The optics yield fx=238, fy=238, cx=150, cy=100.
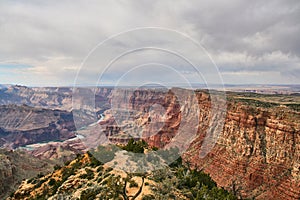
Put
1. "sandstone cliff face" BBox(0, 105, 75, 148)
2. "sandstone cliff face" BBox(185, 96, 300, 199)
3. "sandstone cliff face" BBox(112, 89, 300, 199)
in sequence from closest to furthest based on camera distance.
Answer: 1. "sandstone cliff face" BBox(112, 89, 300, 199)
2. "sandstone cliff face" BBox(185, 96, 300, 199)
3. "sandstone cliff face" BBox(0, 105, 75, 148)

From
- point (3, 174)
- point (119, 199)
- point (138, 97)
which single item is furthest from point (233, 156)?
point (138, 97)

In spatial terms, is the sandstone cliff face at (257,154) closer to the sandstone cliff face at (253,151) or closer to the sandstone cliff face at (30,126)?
the sandstone cliff face at (253,151)

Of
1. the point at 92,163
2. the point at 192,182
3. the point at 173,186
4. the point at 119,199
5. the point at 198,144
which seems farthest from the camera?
the point at 198,144

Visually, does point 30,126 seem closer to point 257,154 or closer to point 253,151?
point 253,151

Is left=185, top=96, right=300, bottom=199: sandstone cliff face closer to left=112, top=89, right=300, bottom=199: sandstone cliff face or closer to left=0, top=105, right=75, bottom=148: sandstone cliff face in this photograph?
left=112, top=89, right=300, bottom=199: sandstone cliff face

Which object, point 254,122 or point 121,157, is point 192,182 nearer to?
point 121,157

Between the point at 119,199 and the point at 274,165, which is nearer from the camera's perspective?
the point at 119,199

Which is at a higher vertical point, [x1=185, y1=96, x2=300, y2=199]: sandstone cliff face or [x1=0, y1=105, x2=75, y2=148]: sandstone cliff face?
[x1=185, y1=96, x2=300, y2=199]: sandstone cliff face

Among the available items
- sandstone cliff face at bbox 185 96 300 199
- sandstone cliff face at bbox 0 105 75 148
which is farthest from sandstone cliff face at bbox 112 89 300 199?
sandstone cliff face at bbox 0 105 75 148
